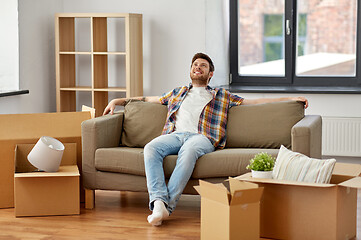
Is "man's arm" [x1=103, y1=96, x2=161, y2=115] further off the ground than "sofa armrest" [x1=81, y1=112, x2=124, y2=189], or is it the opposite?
"man's arm" [x1=103, y1=96, x2=161, y2=115]

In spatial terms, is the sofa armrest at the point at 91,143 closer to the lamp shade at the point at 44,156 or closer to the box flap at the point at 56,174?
the box flap at the point at 56,174

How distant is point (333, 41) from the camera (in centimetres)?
582

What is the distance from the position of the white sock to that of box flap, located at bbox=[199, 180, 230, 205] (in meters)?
0.45

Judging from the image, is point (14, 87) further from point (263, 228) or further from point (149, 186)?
point (263, 228)

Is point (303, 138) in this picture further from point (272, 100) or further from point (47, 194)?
point (47, 194)

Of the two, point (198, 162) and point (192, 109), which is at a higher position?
point (192, 109)

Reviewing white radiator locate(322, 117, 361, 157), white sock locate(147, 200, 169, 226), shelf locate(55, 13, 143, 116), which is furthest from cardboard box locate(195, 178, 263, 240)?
shelf locate(55, 13, 143, 116)

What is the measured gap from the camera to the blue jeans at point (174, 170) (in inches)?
144

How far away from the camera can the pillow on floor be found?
3.23 metres

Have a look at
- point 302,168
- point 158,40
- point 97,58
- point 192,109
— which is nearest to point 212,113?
point 192,109

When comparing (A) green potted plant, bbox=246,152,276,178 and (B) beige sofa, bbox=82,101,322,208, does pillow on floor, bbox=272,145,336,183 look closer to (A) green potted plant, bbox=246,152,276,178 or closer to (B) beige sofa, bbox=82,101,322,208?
(A) green potted plant, bbox=246,152,276,178

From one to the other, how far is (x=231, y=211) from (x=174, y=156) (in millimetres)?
883

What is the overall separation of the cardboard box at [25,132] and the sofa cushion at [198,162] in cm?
34

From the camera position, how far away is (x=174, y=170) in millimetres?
3734
